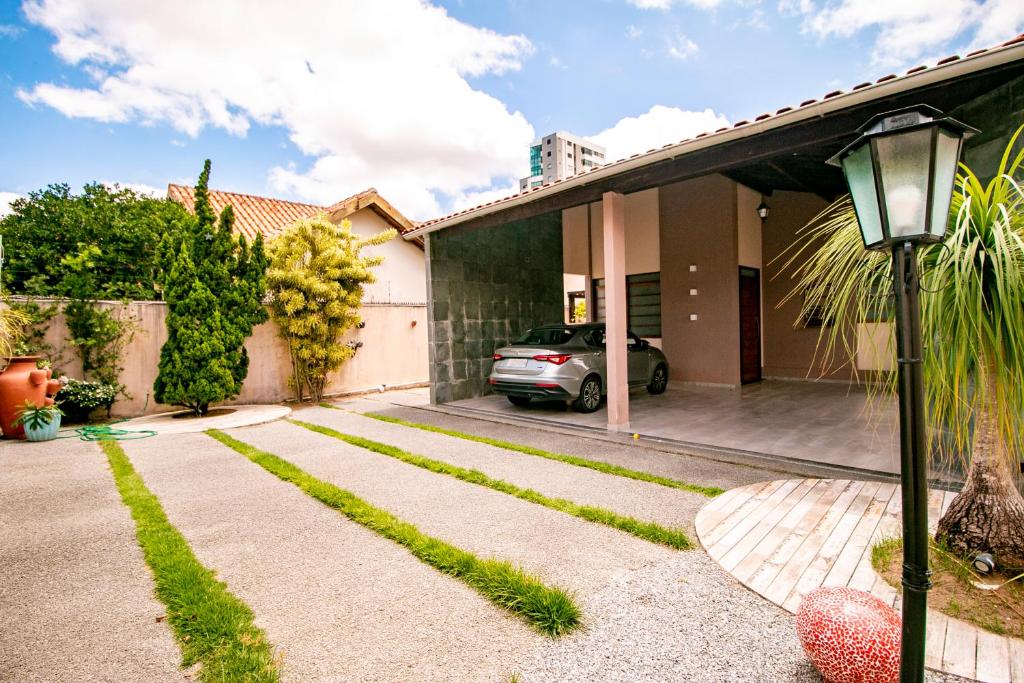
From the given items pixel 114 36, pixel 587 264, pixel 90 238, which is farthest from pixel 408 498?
pixel 90 238

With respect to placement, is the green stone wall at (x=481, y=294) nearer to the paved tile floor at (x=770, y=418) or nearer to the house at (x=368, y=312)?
the paved tile floor at (x=770, y=418)

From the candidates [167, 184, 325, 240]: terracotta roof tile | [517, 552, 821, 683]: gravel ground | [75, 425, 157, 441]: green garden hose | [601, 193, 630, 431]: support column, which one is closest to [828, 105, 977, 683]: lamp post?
[517, 552, 821, 683]: gravel ground

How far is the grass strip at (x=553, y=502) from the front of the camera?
9.90 ft

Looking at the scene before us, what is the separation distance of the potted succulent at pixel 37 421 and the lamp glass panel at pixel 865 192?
29.1ft

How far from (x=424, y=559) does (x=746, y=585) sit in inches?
70.6

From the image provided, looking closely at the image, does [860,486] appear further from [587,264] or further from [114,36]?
[114,36]

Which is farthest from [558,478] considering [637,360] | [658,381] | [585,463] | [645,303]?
[645,303]

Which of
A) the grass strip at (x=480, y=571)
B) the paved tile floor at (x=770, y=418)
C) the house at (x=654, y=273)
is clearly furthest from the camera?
the house at (x=654, y=273)

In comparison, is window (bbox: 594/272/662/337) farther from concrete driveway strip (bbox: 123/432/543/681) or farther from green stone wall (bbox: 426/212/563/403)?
concrete driveway strip (bbox: 123/432/543/681)

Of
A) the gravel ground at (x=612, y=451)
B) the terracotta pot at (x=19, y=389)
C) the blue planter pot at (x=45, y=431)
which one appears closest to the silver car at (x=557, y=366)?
the gravel ground at (x=612, y=451)

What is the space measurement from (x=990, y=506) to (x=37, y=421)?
31.1ft

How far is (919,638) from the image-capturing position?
4.83 feet

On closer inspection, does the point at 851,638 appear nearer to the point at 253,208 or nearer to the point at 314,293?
the point at 314,293

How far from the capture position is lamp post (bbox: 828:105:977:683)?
148 cm
